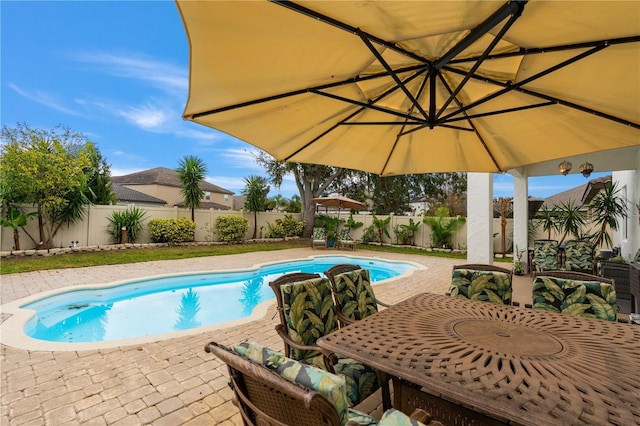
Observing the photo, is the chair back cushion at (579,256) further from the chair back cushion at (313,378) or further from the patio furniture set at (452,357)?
the chair back cushion at (313,378)

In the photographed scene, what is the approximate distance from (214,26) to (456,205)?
987 inches

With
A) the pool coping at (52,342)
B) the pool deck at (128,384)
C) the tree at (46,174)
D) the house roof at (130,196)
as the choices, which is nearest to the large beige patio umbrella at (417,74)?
the pool deck at (128,384)

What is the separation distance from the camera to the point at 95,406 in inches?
108

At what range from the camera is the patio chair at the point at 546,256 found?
297 inches

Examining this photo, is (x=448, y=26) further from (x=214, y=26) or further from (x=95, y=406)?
(x=95, y=406)

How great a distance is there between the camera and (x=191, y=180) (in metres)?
14.9

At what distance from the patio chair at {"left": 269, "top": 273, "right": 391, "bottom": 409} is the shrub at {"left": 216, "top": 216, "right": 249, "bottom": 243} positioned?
44.5 feet

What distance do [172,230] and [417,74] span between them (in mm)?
13644

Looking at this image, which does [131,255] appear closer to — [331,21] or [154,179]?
[331,21]

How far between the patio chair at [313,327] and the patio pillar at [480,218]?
21.8 ft

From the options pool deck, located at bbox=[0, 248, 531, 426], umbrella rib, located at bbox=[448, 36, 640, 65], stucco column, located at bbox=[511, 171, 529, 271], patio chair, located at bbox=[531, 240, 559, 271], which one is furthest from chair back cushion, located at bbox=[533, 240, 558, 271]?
umbrella rib, located at bbox=[448, 36, 640, 65]

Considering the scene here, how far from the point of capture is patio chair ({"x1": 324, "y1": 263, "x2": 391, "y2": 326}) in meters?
3.13

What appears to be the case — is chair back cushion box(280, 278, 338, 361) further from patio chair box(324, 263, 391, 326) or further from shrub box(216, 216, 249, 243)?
shrub box(216, 216, 249, 243)

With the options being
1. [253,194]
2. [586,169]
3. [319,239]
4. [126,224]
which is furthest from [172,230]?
[586,169]
